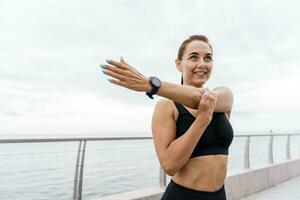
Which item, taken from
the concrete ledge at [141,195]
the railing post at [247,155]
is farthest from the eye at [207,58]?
the railing post at [247,155]

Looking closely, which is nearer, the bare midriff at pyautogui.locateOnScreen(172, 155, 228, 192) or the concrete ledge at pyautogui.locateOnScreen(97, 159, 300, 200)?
the bare midriff at pyautogui.locateOnScreen(172, 155, 228, 192)

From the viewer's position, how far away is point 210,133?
4.33 ft

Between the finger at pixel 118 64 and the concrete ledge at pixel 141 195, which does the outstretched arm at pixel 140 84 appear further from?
the concrete ledge at pixel 141 195

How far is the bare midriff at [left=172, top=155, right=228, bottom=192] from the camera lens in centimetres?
131

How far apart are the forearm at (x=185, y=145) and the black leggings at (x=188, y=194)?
0.16 m

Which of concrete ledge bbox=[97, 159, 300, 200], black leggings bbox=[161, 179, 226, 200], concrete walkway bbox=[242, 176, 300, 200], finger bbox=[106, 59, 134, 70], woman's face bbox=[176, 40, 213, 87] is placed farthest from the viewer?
concrete walkway bbox=[242, 176, 300, 200]

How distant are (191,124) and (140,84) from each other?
14.0 inches

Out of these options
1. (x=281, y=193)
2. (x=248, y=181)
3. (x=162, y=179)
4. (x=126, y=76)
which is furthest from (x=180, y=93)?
(x=281, y=193)

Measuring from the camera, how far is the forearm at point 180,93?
110cm

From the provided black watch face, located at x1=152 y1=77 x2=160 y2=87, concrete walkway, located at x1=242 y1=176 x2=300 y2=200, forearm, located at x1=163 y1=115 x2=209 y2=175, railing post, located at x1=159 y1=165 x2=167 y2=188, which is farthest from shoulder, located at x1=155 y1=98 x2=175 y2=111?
concrete walkway, located at x1=242 y1=176 x2=300 y2=200

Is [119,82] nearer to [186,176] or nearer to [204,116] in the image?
[204,116]

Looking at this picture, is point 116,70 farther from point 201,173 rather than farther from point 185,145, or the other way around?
point 201,173

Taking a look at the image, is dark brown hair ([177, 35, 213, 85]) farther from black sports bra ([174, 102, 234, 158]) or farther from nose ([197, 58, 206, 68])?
black sports bra ([174, 102, 234, 158])

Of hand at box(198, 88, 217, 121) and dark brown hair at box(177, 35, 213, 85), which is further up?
dark brown hair at box(177, 35, 213, 85)
